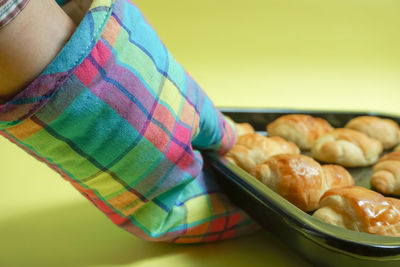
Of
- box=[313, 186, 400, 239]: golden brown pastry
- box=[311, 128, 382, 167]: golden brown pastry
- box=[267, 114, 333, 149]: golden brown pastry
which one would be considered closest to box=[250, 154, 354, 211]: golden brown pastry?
box=[313, 186, 400, 239]: golden brown pastry

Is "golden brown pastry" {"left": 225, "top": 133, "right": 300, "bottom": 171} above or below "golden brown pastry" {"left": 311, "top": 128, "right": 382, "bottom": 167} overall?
above

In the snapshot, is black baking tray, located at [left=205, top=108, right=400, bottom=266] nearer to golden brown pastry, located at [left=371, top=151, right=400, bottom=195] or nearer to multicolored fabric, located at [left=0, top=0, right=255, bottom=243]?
multicolored fabric, located at [left=0, top=0, right=255, bottom=243]

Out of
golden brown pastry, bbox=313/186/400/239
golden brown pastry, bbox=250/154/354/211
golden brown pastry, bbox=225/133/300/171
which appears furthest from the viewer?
golden brown pastry, bbox=225/133/300/171

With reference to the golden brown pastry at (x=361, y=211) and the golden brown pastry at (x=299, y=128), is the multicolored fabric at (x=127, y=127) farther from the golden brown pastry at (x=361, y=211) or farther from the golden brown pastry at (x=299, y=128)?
the golden brown pastry at (x=299, y=128)

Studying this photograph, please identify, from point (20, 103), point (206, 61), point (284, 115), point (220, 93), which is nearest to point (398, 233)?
point (20, 103)

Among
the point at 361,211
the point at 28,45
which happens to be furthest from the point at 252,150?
the point at 28,45

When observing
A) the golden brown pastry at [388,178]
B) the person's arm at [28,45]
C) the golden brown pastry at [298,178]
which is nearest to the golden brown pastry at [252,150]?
the golden brown pastry at [298,178]
